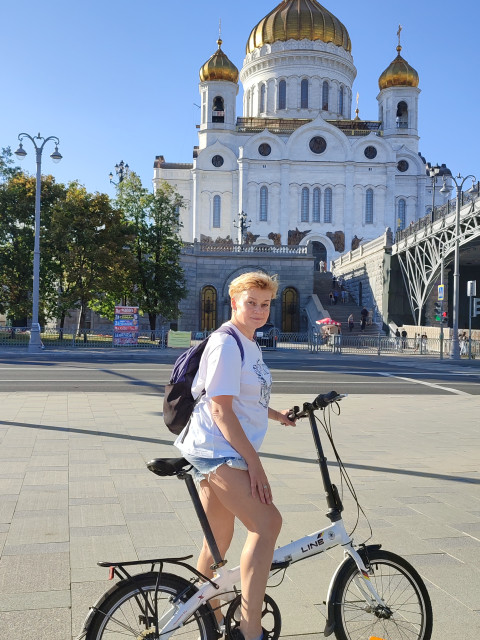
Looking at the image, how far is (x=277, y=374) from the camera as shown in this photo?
20500 millimetres

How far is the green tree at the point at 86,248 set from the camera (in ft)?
115

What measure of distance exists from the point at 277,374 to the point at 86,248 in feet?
59.7

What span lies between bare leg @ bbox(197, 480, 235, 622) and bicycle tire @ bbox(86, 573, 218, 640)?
305 millimetres

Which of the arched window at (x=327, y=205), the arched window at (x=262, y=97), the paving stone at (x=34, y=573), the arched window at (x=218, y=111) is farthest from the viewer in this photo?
the arched window at (x=262, y=97)

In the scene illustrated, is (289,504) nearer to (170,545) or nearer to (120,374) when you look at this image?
(170,545)

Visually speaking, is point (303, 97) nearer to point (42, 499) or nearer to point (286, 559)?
point (42, 499)

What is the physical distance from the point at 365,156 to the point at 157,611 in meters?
69.4

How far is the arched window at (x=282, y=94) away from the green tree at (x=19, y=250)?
4220cm

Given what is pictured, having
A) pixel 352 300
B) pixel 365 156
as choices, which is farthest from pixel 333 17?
pixel 352 300

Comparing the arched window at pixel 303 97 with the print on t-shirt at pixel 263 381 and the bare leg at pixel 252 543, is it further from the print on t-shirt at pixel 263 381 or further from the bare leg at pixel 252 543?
the bare leg at pixel 252 543

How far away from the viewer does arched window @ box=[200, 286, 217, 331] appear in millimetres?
47406

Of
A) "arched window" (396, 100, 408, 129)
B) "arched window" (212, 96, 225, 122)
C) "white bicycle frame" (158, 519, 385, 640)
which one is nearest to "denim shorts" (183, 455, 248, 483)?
"white bicycle frame" (158, 519, 385, 640)

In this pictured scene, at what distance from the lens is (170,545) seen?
4965 millimetres

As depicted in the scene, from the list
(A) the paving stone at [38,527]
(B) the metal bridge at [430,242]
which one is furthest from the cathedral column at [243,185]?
(A) the paving stone at [38,527]
